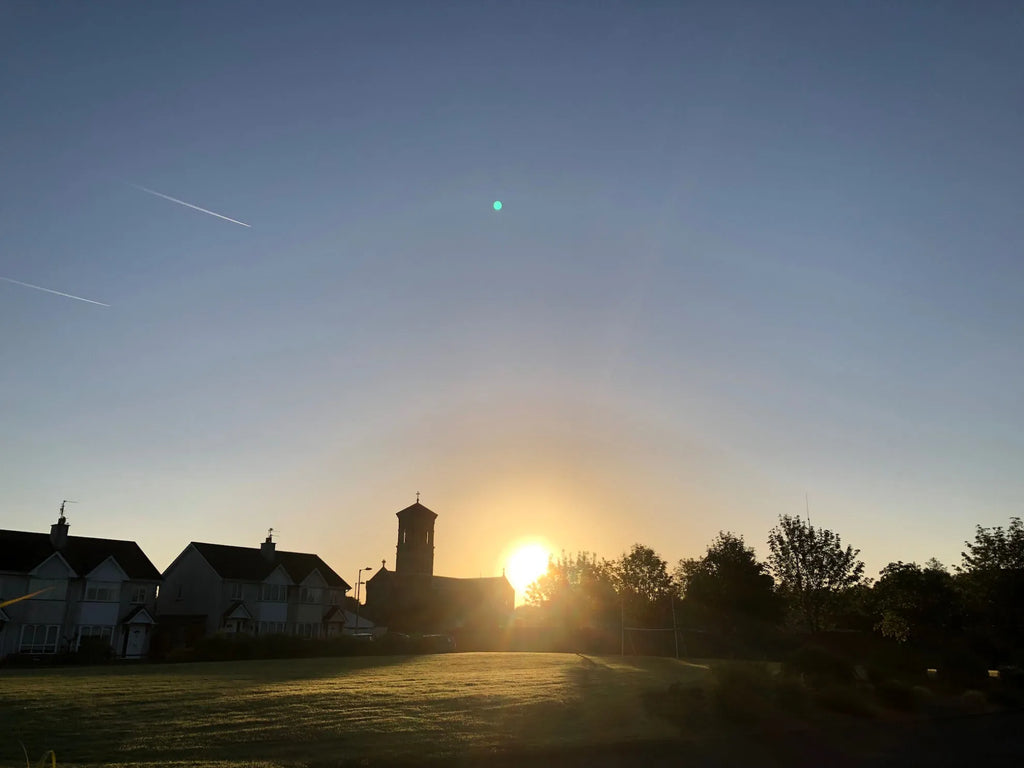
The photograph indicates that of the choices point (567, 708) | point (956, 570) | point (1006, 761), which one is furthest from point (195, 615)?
point (1006, 761)

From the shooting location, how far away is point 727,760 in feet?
62.2

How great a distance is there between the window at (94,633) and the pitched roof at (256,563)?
10461 millimetres

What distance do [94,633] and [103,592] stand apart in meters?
3.25

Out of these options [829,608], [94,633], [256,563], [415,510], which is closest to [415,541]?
[415,510]

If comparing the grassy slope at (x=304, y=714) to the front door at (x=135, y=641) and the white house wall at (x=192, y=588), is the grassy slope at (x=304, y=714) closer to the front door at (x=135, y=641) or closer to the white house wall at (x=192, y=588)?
the front door at (x=135, y=641)

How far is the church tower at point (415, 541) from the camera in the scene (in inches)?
3762

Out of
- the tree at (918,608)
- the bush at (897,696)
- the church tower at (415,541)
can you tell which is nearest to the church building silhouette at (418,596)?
the church tower at (415,541)

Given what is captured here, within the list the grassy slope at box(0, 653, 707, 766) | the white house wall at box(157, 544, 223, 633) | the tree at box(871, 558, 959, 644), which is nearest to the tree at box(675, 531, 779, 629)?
the tree at box(871, 558, 959, 644)

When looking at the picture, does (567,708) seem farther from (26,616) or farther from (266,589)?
(266,589)

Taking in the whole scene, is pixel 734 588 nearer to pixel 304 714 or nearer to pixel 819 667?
pixel 819 667

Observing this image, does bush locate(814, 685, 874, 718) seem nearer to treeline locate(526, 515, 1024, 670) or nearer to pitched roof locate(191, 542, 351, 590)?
treeline locate(526, 515, 1024, 670)

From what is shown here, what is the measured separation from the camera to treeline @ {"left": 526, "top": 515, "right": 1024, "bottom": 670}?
41219mm

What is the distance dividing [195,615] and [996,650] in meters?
63.9

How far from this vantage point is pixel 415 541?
95.9 meters
